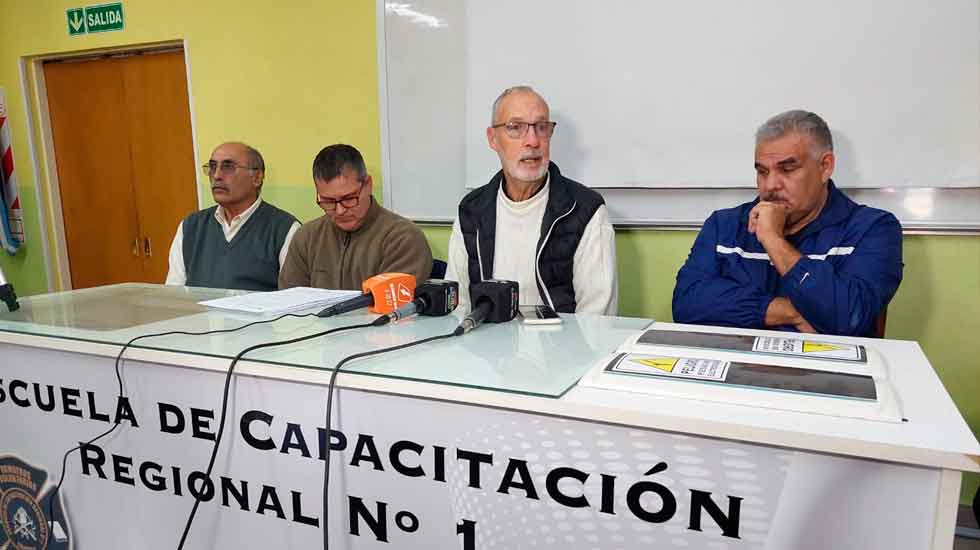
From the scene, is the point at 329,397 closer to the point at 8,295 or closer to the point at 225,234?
the point at 8,295

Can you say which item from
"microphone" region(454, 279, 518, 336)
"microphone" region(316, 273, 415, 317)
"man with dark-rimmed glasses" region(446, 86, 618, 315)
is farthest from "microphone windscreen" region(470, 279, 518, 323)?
"man with dark-rimmed glasses" region(446, 86, 618, 315)

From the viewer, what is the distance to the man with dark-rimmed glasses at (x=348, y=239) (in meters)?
2.09

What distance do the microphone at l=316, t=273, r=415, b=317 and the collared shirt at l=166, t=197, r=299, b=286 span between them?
123cm

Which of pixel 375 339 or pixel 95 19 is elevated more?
pixel 95 19

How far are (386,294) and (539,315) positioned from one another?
32 centimetres

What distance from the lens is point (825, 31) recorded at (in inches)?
75.4

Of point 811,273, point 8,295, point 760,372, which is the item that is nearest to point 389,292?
point 760,372

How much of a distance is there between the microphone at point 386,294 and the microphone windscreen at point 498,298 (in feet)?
0.53

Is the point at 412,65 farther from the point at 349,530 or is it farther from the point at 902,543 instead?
the point at 902,543

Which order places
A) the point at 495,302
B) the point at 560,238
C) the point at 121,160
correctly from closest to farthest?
the point at 495,302 < the point at 560,238 < the point at 121,160

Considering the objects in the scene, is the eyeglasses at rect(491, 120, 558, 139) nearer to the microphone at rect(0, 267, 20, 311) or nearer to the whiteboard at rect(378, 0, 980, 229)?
the whiteboard at rect(378, 0, 980, 229)

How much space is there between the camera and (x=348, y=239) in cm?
220

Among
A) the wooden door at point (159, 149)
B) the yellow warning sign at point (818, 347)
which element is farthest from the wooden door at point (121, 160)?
the yellow warning sign at point (818, 347)

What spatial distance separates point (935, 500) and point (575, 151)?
1.78 metres
